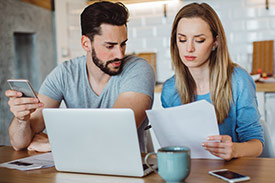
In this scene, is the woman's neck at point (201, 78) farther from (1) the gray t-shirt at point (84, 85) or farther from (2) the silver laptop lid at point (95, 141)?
(2) the silver laptop lid at point (95, 141)

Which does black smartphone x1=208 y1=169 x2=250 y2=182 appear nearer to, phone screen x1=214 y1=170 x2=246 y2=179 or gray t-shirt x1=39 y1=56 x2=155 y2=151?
phone screen x1=214 y1=170 x2=246 y2=179

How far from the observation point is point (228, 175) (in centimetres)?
96

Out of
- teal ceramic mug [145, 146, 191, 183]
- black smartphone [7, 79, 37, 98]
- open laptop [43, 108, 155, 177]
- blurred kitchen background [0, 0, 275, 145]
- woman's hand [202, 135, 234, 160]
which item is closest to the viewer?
teal ceramic mug [145, 146, 191, 183]

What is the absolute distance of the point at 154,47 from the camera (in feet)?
12.9

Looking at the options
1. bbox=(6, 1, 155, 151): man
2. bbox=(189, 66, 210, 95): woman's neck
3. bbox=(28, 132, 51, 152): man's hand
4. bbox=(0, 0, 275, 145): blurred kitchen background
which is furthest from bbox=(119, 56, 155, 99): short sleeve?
bbox=(0, 0, 275, 145): blurred kitchen background

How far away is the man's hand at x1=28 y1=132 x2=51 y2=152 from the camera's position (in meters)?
1.43

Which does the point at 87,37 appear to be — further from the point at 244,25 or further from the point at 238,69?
the point at 244,25

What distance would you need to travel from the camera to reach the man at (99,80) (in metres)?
1.51

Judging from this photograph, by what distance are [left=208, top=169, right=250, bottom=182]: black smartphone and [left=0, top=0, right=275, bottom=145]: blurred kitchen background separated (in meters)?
2.16

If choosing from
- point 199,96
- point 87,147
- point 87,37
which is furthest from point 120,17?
point 87,147

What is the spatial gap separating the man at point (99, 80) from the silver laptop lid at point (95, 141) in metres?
0.36

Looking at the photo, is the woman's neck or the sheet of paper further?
the woman's neck

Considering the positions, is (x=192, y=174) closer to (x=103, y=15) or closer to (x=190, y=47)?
(x=190, y=47)

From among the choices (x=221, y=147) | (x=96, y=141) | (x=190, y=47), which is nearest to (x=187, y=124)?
(x=221, y=147)
